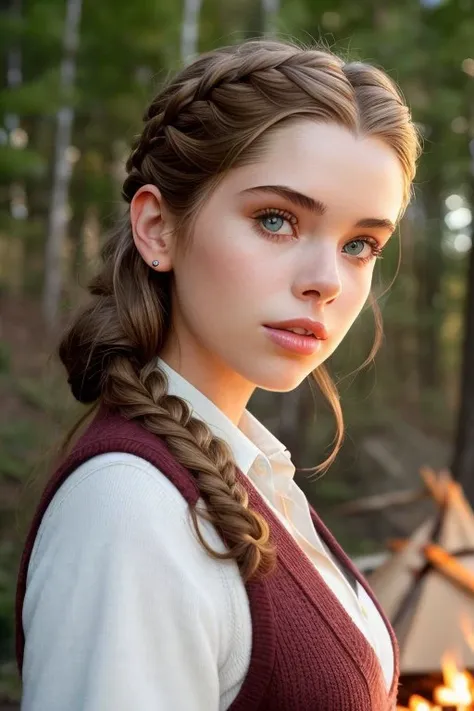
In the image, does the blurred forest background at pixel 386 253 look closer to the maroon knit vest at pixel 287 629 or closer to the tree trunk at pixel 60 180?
the tree trunk at pixel 60 180

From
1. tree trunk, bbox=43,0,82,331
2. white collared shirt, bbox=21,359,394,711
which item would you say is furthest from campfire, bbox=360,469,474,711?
tree trunk, bbox=43,0,82,331

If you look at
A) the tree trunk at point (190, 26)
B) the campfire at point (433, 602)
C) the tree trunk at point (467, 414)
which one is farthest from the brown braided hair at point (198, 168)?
the tree trunk at point (190, 26)

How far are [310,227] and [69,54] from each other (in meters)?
15.3

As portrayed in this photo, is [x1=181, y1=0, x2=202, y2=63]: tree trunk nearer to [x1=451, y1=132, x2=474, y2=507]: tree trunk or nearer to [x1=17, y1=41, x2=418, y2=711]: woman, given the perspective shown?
[x1=451, y1=132, x2=474, y2=507]: tree trunk

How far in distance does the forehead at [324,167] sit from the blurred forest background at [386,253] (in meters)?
4.15

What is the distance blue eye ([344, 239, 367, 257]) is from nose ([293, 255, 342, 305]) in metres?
0.08

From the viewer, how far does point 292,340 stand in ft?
4.73

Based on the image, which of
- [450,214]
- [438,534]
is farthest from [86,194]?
[438,534]

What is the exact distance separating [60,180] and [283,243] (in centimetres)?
1577

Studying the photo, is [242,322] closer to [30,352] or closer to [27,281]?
[30,352]

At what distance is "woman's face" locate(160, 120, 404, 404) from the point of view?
1404mm

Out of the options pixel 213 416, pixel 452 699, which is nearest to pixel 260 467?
pixel 213 416

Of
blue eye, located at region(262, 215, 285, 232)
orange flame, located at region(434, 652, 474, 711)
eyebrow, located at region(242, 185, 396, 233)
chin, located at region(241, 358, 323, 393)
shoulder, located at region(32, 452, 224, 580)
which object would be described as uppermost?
eyebrow, located at region(242, 185, 396, 233)

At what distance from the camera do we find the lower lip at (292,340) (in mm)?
1436
